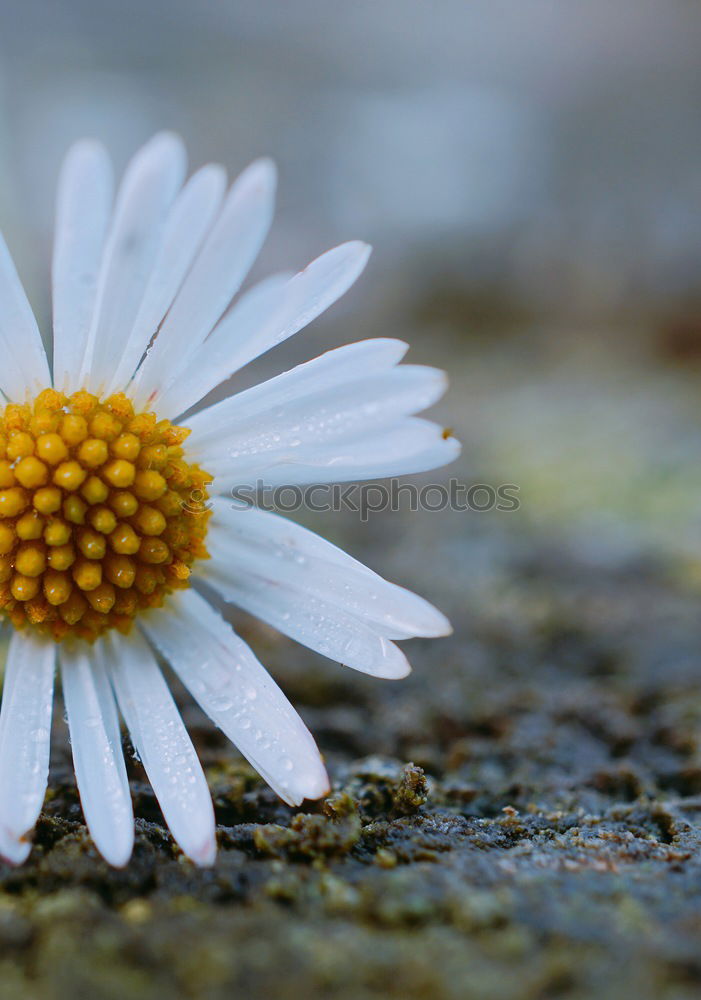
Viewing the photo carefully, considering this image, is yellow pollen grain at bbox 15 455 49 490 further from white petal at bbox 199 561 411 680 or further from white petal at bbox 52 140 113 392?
white petal at bbox 199 561 411 680

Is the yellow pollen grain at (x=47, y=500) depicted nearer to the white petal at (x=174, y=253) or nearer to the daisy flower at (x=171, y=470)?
the daisy flower at (x=171, y=470)

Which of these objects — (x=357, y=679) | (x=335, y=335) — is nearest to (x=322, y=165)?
(x=335, y=335)

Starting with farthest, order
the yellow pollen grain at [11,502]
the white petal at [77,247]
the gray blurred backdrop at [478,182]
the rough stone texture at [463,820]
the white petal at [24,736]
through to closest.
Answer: the gray blurred backdrop at [478,182] < the yellow pollen grain at [11,502] < the white petal at [77,247] < the white petal at [24,736] < the rough stone texture at [463,820]

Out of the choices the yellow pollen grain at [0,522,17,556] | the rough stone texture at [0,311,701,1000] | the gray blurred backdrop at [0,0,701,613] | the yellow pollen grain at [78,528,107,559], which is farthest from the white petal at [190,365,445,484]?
the gray blurred backdrop at [0,0,701,613]

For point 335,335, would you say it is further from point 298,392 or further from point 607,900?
point 607,900

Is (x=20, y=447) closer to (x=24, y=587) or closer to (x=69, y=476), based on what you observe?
(x=69, y=476)

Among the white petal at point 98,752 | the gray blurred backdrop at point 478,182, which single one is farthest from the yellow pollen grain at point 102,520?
the gray blurred backdrop at point 478,182
